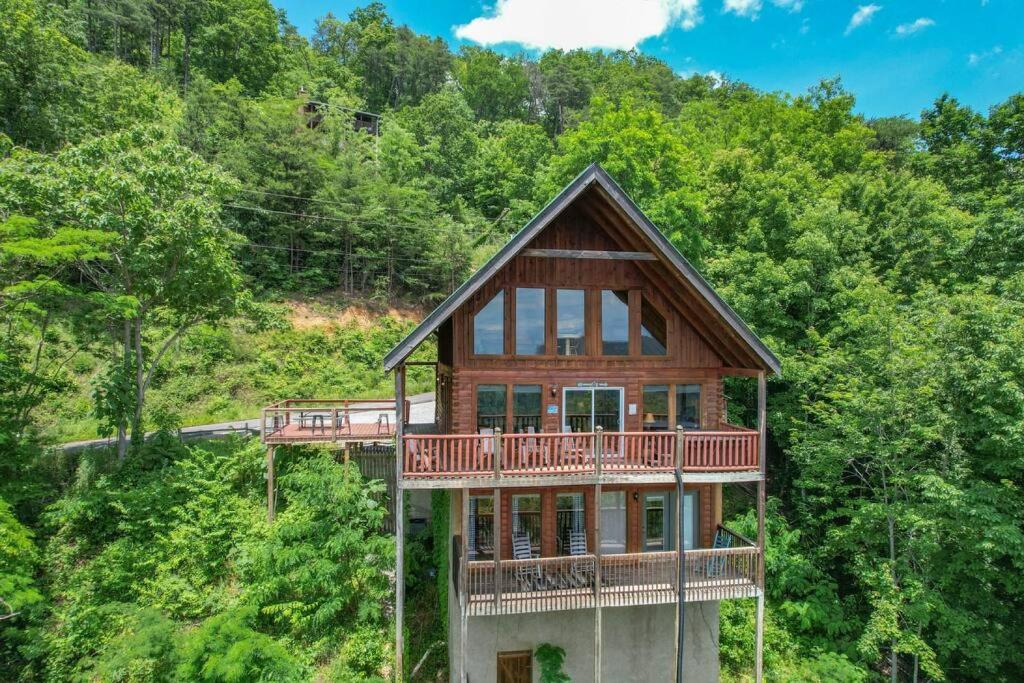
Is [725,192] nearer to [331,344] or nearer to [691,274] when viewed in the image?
[691,274]

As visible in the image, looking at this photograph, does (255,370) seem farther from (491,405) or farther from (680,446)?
(680,446)

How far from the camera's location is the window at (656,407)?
1216 centimetres

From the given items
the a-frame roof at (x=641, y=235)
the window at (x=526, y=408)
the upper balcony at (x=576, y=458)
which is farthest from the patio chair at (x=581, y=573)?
the a-frame roof at (x=641, y=235)

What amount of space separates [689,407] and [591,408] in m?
2.51

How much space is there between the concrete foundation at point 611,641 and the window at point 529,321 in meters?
6.14

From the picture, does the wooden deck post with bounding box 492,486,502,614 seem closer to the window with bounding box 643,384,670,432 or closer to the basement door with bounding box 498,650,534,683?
the basement door with bounding box 498,650,534,683

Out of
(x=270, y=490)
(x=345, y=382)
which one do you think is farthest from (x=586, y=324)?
(x=345, y=382)

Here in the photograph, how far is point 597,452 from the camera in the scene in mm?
10352

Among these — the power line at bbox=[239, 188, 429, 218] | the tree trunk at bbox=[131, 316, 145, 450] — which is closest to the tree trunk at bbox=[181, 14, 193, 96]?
the power line at bbox=[239, 188, 429, 218]

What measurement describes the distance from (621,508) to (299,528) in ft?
27.6

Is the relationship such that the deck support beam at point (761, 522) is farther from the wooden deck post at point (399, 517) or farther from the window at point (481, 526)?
Result: the wooden deck post at point (399, 517)

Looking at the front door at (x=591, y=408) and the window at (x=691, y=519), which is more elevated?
the front door at (x=591, y=408)

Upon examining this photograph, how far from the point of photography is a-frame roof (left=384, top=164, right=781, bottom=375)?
992 cm

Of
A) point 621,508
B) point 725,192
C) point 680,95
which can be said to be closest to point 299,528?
point 621,508
